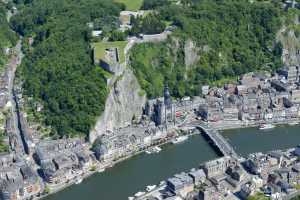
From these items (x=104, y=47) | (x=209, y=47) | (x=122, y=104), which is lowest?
(x=122, y=104)

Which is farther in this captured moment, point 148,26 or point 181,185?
point 148,26

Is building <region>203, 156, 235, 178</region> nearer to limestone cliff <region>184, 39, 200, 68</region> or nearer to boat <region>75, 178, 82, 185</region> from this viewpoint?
boat <region>75, 178, 82, 185</region>

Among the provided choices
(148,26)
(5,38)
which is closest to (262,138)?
(148,26)

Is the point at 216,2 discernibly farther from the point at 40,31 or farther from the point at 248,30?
the point at 40,31

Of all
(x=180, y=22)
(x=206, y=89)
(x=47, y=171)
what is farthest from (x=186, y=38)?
(x=47, y=171)

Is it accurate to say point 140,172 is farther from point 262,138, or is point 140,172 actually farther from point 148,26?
point 148,26

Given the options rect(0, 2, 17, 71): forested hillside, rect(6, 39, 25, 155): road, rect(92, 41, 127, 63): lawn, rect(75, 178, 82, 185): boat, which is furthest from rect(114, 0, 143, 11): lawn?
rect(75, 178, 82, 185): boat

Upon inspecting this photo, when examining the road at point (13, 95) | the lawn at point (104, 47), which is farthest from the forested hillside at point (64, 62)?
the road at point (13, 95)
